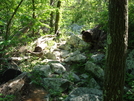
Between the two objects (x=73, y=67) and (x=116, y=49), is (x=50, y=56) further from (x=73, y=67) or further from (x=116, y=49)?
(x=116, y=49)

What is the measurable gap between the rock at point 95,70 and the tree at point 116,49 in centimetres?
291

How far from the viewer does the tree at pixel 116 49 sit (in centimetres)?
269

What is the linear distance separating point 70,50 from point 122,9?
8.53 metres

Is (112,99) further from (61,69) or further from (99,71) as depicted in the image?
→ (61,69)

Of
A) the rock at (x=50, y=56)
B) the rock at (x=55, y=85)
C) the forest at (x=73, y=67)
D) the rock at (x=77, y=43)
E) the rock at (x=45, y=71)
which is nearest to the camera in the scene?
the forest at (x=73, y=67)

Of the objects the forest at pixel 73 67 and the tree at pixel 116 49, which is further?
the forest at pixel 73 67

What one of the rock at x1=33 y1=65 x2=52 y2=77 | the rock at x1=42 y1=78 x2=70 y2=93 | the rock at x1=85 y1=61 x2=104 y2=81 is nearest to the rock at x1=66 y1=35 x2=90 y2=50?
the rock at x1=85 y1=61 x2=104 y2=81

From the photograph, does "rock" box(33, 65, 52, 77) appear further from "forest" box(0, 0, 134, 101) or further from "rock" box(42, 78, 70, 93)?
"rock" box(42, 78, 70, 93)

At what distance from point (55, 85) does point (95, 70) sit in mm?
2274

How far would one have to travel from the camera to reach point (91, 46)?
9.98 meters

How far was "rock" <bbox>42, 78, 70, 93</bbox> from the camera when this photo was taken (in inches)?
203

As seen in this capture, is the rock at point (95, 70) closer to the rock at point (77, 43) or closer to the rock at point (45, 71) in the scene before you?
the rock at point (45, 71)

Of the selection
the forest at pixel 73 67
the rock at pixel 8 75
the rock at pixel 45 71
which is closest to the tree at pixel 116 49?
the forest at pixel 73 67

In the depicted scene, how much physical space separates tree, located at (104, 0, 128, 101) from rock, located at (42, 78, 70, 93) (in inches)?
96.8
